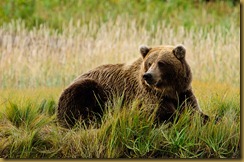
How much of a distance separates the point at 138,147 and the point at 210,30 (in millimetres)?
2349

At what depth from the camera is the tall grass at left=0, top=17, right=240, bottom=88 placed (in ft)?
19.7

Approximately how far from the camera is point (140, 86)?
526 centimetres

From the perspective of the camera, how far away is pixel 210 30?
6.99m

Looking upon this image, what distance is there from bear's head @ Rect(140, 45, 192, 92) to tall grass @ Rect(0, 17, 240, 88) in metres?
0.78

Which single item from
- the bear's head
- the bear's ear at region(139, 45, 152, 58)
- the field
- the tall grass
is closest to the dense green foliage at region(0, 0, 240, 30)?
the field

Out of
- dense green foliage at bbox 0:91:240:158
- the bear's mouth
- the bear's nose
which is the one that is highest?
the bear's nose

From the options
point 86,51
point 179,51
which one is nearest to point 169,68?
point 179,51

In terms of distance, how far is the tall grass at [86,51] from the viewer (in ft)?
19.7

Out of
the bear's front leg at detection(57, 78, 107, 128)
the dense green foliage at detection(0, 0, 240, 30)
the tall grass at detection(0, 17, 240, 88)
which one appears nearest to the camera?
the bear's front leg at detection(57, 78, 107, 128)

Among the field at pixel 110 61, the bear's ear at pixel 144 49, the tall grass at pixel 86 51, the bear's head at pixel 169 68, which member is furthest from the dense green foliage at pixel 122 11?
the bear's head at pixel 169 68

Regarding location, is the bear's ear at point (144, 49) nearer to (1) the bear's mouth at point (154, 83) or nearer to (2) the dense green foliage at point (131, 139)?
(1) the bear's mouth at point (154, 83)

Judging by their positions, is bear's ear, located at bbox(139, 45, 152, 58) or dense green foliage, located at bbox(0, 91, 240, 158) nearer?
dense green foliage, located at bbox(0, 91, 240, 158)

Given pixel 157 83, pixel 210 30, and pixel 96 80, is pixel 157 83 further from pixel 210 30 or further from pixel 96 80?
pixel 210 30

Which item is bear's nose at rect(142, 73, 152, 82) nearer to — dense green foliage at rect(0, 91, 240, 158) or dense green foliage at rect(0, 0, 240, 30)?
dense green foliage at rect(0, 91, 240, 158)
